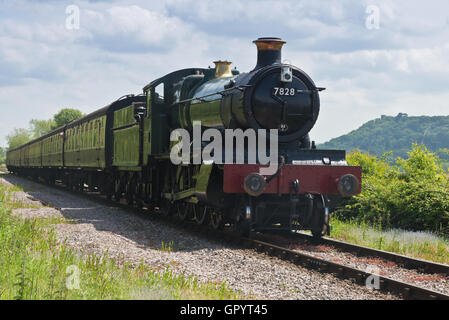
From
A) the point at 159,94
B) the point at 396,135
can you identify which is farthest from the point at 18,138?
the point at 159,94

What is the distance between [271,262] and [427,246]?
10.4 ft

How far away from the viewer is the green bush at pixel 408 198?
36.7 feet

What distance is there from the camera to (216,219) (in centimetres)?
1070

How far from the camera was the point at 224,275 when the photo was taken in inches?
285

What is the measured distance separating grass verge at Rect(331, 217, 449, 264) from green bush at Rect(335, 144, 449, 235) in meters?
0.53

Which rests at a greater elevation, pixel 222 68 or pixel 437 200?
pixel 222 68

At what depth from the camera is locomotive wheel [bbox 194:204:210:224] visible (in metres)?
11.2

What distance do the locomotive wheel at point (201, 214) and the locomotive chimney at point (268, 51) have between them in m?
3.25

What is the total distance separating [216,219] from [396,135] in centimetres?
11472

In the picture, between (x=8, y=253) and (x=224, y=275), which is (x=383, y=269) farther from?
(x=8, y=253)

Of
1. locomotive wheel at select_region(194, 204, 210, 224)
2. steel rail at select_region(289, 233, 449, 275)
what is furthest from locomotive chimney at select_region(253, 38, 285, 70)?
steel rail at select_region(289, 233, 449, 275)

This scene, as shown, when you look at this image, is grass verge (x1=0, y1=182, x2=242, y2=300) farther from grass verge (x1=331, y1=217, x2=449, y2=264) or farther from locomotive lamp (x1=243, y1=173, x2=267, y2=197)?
grass verge (x1=331, y1=217, x2=449, y2=264)

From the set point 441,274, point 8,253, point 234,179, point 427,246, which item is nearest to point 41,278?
point 8,253

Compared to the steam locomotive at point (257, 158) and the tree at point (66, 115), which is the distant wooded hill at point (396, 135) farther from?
the steam locomotive at point (257, 158)
